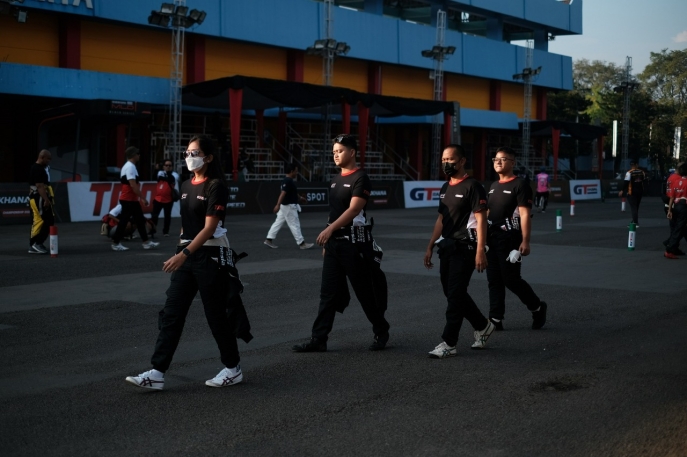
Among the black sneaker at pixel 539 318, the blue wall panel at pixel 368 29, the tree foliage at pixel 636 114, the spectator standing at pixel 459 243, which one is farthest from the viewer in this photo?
A: the tree foliage at pixel 636 114

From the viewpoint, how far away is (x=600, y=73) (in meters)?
97.8

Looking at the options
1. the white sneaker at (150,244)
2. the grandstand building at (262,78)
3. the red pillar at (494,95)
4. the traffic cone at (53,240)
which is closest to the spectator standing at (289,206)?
the white sneaker at (150,244)

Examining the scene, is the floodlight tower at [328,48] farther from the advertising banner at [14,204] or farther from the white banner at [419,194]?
the advertising banner at [14,204]

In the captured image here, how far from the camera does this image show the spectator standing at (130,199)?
16.2m

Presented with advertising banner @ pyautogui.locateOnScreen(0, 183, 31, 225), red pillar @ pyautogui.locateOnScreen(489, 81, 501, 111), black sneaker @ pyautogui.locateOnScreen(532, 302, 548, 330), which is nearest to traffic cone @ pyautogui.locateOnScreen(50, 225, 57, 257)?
advertising banner @ pyautogui.locateOnScreen(0, 183, 31, 225)

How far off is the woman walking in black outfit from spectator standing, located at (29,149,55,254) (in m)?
9.89

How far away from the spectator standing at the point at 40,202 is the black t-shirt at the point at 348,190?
9.33 m

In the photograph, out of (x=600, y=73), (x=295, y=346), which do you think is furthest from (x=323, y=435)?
(x=600, y=73)

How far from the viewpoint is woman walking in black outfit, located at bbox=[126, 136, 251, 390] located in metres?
6.11

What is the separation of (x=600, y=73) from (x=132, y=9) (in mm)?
74989

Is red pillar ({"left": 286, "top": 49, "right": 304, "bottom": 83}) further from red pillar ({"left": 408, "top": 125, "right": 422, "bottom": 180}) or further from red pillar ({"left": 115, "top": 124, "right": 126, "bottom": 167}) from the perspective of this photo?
red pillar ({"left": 408, "top": 125, "right": 422, "bottom": 180})

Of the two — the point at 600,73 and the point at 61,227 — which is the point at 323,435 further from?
the point at 600,73

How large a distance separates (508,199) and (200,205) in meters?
3.60

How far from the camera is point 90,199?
24453 millimetres
